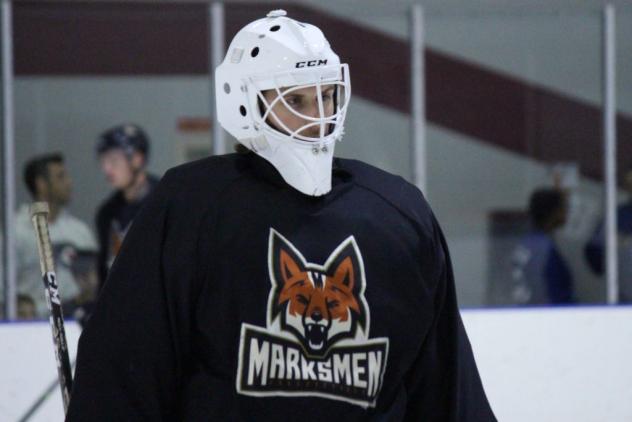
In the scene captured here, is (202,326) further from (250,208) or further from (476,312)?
(476,312)

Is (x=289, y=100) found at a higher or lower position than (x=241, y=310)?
higher

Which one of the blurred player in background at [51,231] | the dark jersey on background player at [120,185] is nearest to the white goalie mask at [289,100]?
the dark jersey on background player at [120,185]

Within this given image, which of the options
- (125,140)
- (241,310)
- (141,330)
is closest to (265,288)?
(241,310)

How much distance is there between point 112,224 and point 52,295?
2.22 m

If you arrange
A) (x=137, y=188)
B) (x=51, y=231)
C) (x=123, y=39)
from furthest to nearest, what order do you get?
(x=123, y=39)
(x=51, y=231)
(x=137, y=188)

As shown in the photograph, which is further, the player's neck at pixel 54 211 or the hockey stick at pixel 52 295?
the player's neck at pixel 54 211

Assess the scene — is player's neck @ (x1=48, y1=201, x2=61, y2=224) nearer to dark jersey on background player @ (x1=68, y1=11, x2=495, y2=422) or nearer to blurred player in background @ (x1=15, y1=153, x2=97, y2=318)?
blurred player in background @ (x1=15, y1=153, x2=97, y2=318)

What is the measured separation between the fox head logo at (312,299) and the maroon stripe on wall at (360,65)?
9.71ft

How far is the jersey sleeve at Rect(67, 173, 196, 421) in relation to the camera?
147cm

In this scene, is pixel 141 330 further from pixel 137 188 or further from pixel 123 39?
pixel 123 39

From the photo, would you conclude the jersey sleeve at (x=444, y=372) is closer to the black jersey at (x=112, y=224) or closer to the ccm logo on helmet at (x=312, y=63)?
the ccm logo on helmet at (x=312, y=63)

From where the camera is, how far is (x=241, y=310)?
A: 1465 mm

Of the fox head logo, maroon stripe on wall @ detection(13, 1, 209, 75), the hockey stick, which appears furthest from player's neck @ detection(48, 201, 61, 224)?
the fox head logo

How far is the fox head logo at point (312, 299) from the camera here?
1.48 meters
